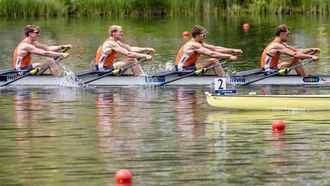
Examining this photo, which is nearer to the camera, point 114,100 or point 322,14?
point 114,100

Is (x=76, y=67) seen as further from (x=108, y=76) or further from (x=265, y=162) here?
(x=265, y=162)

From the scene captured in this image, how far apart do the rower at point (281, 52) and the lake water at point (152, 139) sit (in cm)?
73

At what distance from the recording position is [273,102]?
23344mm

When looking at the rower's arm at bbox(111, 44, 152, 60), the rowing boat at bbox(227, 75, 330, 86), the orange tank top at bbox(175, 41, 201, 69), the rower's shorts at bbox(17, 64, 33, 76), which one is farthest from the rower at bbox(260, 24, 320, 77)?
the rower's shorts at bbox(17, 64, 33, 76)

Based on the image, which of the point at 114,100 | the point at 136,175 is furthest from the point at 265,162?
the point at 114,100

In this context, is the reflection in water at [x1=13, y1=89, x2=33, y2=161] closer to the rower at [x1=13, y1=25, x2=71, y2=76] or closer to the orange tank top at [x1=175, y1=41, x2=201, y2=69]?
the rower at [x1=13, y1=25, x2=71, y2=76]

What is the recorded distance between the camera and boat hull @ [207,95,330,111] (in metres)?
23.2

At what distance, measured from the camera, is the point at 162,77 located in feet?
95.6

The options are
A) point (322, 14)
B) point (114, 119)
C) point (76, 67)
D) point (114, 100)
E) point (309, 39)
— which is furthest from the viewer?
point (322, 14)

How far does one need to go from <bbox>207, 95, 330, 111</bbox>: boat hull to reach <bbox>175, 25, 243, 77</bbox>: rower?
5318 millimetres

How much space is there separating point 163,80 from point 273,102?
6286mm

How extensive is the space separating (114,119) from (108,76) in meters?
6.61

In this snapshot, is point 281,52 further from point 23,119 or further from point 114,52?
point 23,119

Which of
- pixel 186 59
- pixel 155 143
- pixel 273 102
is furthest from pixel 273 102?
pixel 186 59
